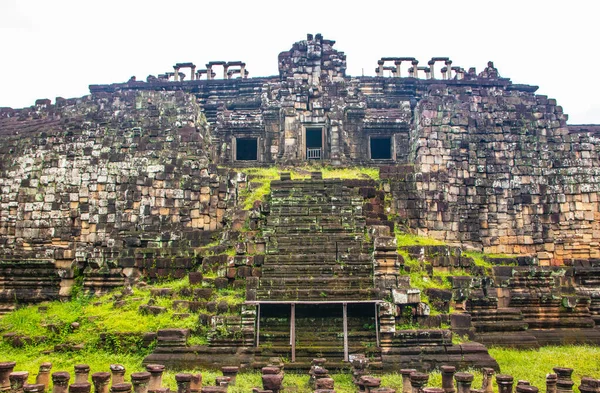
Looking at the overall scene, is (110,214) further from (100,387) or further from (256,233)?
(100,387)

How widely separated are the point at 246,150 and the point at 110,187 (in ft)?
21.2

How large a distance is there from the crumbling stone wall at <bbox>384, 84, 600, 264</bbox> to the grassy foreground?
4348 mm

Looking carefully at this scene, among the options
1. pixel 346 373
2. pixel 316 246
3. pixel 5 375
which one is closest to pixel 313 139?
pixel 316 246

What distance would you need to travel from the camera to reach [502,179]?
52.5 ft

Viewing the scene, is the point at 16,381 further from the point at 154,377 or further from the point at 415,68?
the point at 415,68

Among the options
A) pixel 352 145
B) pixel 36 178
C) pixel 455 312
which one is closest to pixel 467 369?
pixel 455 312

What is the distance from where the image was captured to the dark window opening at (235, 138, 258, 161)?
21.2 meters

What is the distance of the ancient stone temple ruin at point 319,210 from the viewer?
34.8 feet

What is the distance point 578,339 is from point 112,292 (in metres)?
11.3

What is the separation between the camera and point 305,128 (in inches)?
760

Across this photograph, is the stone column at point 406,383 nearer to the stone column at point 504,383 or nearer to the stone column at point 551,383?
the stone column at point 504,383

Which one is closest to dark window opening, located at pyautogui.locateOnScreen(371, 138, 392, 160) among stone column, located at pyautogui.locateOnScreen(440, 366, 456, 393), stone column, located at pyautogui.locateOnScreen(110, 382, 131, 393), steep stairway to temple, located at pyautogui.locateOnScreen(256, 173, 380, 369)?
steep stairway to temple, located at pyautogui.locateOnScreen(256, 173, 380, 369)

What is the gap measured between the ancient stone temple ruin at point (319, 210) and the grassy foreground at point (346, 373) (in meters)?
0.45

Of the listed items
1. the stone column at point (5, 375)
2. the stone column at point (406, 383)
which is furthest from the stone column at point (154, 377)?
the stone column at point (406, 383)
